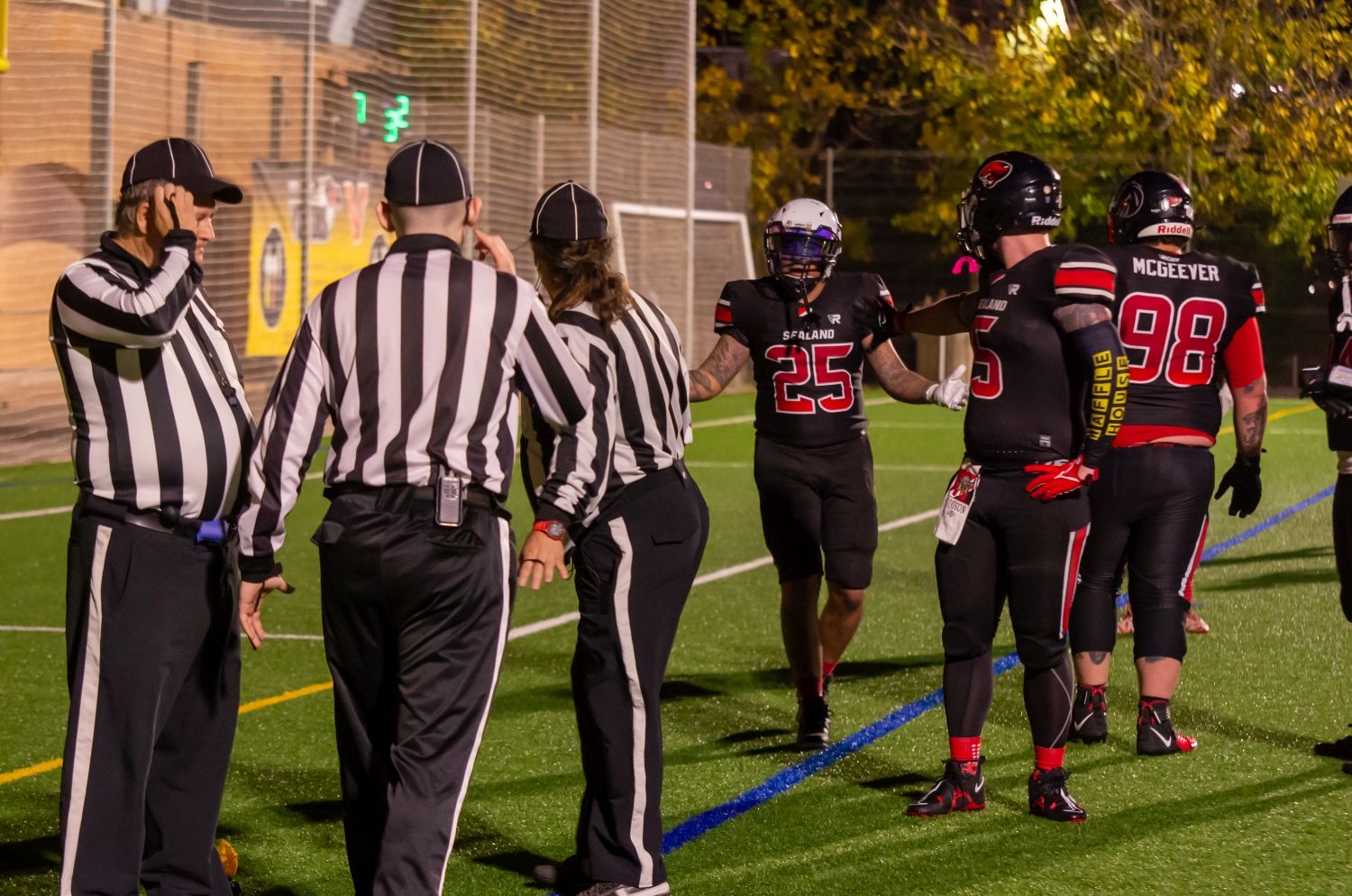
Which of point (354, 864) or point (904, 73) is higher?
point (904, 73)

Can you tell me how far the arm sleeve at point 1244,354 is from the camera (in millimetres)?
6820

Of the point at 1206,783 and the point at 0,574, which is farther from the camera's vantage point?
the point at 0,574

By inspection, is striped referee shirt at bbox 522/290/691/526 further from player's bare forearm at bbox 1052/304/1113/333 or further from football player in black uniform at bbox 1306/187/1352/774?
football player in black uniform at bbox 1306/187/1352/774

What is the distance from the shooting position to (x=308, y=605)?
1010 centimetres

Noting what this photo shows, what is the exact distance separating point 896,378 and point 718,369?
63cm

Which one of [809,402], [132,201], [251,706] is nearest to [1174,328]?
[809,402]

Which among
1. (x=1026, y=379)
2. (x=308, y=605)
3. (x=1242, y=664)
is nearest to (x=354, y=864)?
(x=1026, y=379)

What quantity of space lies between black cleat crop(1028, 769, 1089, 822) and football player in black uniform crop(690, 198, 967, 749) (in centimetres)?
116

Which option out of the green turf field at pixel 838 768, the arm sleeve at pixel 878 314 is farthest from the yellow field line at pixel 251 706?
the arm sleeve at pixel 878 314

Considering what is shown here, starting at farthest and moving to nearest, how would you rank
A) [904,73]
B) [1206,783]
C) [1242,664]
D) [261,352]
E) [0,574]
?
[904,73] < [261,352] < [0,574] < [1242,664] < [1206,783]

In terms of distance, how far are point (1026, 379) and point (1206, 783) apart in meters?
1.63

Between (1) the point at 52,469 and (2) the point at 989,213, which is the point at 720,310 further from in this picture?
(1) the point at 52,469

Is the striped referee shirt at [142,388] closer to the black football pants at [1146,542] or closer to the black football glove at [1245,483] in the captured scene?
the black football pants at [1146,542]

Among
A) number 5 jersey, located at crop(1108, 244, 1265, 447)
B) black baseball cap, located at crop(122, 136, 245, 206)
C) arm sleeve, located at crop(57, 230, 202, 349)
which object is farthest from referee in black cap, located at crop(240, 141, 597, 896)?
number 5 jersey, located at crop(1108, 244, 1265, 447)
